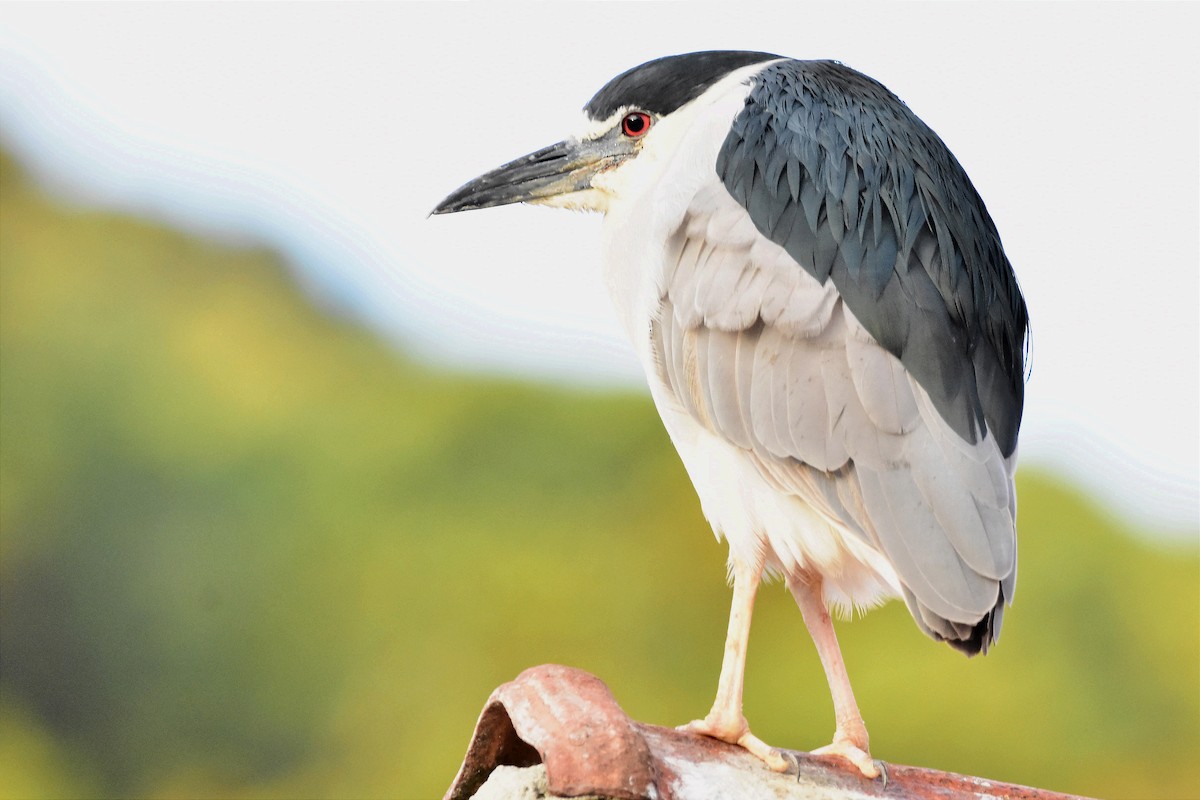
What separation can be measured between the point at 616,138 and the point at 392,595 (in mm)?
5022

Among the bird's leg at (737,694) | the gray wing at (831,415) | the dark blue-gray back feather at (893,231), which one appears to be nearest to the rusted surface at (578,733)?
the bird's leg at (737,694)

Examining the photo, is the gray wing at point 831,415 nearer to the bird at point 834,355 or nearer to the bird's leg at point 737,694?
the bird at point 834,355

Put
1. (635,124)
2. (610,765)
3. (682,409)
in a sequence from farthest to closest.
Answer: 1. (635,124)
2. (682,409)
3. (610,765)

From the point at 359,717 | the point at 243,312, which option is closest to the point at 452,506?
the point at 359,717

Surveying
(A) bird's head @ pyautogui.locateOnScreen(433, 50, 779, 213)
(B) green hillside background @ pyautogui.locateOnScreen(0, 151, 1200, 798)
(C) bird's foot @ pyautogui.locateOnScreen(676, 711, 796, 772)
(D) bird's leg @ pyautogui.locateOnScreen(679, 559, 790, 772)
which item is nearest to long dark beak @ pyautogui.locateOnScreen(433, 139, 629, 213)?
(A) bird's head @ pyautogui.locateOnScreen(433, 50, 779, 213)

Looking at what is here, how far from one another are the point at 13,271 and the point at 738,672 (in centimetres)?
990

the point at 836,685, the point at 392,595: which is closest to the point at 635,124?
the point at 836,685

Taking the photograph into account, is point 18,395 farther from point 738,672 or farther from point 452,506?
point 738,672

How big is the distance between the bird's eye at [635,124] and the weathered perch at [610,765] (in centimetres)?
157

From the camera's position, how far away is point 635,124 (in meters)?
3.33

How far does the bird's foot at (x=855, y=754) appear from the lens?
2.36 meters

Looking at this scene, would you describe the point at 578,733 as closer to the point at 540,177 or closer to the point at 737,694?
the point at 737,694

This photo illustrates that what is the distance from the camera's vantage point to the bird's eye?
3.32m

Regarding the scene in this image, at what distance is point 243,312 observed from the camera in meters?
10.9
